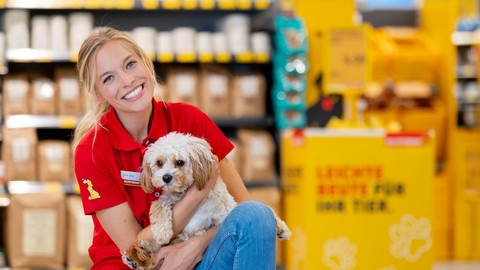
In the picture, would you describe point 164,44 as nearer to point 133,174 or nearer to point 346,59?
point 346,59

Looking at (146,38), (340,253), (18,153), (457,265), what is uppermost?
(146,38)

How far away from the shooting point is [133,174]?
230 cm

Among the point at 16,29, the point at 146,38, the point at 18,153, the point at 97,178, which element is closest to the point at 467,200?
the point at 146,38

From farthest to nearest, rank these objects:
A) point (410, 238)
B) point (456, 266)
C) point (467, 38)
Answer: point (467, 38) < point (456, 266) < point (410, 238)

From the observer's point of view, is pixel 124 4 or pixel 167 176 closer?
pixel 167 176

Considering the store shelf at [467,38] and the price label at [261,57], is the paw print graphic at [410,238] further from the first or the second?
the store shelf at [467,38]

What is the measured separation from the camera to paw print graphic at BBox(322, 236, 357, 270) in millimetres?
4109

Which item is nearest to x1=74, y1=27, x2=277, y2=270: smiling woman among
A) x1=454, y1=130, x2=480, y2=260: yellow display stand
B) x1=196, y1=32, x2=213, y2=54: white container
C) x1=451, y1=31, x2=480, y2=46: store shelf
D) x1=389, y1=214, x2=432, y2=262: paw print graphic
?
x1=389, y1=214, x2=432, y2=262: paw print graphic

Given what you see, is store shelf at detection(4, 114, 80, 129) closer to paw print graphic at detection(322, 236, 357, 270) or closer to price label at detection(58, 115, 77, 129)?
price label at detection(58, 115, 77, 129)

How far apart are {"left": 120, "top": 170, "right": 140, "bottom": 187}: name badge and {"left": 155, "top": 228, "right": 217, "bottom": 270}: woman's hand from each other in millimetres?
231

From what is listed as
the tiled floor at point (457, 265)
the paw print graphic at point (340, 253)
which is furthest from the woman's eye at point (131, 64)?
the tiled floor at point (457, 265)

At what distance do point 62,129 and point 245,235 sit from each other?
11.5ft

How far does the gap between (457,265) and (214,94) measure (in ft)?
8.09

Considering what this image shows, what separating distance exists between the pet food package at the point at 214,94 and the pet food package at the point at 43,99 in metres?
1.00
